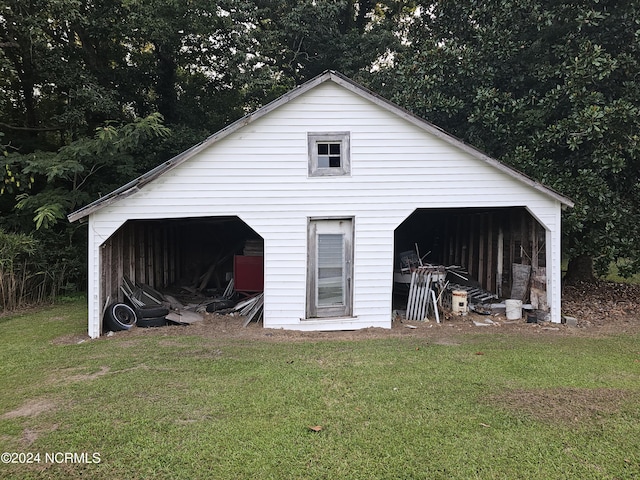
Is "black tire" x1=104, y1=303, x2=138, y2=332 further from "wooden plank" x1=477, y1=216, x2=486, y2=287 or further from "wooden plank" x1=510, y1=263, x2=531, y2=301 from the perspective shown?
"wooden plank" x1=477, y1=216, x2=486, y2=287

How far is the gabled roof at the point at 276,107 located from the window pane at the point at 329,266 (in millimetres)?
2872

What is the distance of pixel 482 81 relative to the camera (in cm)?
1308

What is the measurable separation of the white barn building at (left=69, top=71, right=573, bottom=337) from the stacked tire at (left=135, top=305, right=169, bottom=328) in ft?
2.75

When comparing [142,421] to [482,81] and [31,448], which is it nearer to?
[31,448]

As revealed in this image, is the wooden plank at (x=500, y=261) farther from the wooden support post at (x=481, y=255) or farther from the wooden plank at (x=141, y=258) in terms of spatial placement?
the wooden plank at (x=141, y=258)

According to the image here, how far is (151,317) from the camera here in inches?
364

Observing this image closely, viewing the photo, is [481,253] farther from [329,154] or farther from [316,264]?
[329,154]

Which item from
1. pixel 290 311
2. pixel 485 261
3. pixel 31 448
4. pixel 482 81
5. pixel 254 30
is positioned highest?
pixel 254 30

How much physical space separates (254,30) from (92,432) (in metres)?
15.7

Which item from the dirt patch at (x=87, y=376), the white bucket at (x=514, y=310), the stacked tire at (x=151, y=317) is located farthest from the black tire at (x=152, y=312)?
the white bucket at (x=514, y=310)

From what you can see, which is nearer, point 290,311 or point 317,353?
point 317,353

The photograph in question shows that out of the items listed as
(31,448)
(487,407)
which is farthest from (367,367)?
(31,448)

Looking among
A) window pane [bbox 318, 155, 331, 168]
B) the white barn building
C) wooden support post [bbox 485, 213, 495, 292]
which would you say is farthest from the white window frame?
wooden support post [bbox 485, 213, 495, 292]

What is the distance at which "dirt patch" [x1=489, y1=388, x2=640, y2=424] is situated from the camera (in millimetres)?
4805
